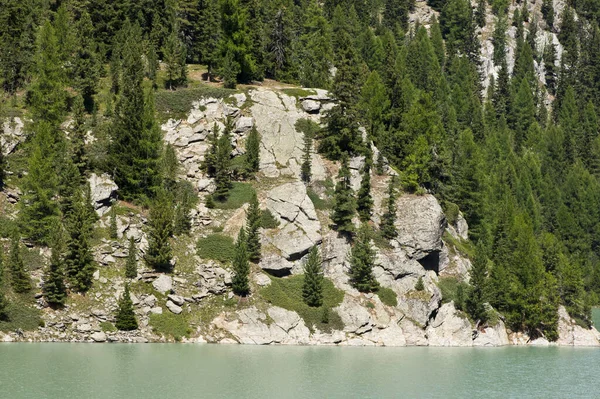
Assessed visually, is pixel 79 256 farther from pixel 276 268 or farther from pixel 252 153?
pixel 252 153

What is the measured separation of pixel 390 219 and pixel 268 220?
16.7 m

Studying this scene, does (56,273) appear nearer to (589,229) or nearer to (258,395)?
(258,395)

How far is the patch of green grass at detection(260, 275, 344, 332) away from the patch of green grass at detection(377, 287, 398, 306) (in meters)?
4.99

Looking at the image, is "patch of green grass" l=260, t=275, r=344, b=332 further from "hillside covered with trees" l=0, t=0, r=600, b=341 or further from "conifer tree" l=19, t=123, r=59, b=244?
"conifer tree" l=19, t=123, r=59, b=244

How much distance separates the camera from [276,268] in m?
83.6

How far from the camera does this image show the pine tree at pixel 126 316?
71.2 m

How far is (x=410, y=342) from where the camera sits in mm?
81562

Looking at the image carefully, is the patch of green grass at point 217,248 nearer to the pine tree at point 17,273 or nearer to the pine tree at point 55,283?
the pine tree at point 55,283

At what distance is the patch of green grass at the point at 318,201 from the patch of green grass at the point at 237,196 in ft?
26.9

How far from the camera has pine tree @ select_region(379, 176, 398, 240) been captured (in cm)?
9012

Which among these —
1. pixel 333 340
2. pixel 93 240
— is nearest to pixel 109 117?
pixel 93 240

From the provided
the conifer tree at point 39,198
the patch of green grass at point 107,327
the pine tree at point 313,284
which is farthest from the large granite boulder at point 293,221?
the conifer tree at point 39,198

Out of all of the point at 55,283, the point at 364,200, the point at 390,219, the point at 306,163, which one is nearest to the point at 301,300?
the point at 390,219

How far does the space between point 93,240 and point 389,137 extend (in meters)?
49.5
